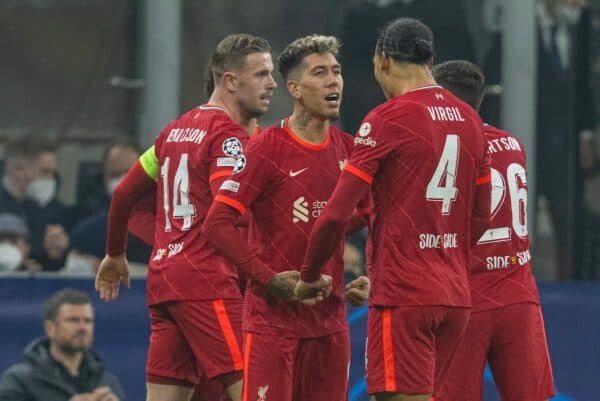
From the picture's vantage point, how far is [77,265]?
900 cm

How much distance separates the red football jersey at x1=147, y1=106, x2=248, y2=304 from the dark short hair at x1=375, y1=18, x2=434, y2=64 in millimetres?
943

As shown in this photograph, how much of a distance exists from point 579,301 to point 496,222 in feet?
7.20

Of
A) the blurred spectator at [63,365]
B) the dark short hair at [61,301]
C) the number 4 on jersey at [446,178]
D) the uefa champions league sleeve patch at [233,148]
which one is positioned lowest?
the blurred spectator at [63,365]

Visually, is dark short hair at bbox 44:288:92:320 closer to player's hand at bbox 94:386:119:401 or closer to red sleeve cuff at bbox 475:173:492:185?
player's hand at bbox 94:386:119:401

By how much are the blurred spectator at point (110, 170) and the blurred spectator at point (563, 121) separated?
2396 mm

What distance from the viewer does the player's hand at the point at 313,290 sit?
6.11 metres

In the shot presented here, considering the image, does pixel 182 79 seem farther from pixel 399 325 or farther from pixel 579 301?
pixel 399 325

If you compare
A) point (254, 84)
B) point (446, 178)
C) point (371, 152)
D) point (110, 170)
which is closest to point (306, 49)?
point (254, 84)

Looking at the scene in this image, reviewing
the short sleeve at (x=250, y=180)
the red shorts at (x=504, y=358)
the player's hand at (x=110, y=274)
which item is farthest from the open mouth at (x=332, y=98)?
the player's hand at (x=110, y=274)

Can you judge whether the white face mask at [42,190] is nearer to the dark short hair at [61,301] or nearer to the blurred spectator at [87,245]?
the blurred spectator at [87,245]

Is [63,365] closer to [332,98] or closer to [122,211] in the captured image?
[122,211]

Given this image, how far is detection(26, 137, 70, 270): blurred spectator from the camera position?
889 cm

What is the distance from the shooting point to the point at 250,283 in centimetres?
642

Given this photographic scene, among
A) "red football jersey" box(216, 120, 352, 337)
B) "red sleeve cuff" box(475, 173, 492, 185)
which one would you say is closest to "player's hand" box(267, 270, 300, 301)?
"red football jersey" box(216, 120, 352, 337)
